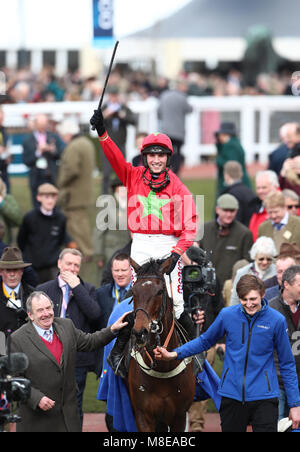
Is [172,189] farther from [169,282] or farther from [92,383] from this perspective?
[92,383]

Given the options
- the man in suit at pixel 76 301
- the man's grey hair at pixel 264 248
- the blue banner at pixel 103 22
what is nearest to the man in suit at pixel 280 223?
the man's grey hair at pixel 264 248

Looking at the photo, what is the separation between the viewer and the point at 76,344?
25.9ft

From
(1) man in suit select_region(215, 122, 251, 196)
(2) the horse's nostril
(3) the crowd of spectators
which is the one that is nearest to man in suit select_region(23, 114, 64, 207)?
(1) man in suit select_region(215, 122, 251, 196)

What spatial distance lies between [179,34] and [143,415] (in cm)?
2925

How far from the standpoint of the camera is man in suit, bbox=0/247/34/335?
9.21 meters

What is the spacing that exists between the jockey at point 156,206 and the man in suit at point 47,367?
685mm

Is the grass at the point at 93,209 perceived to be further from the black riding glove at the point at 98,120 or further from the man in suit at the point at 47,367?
the black riding glove at the point at 98,120

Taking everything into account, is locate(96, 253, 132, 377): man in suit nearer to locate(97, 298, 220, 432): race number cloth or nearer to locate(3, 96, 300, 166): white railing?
locate(97, 298, 220, 432): race number cloth

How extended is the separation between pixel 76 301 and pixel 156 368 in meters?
1.57

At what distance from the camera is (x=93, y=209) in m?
18.6

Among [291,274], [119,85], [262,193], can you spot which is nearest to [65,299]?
[291,274]

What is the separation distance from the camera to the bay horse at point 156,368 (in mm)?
7566

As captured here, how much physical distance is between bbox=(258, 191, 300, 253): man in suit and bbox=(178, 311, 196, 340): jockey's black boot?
2417mm

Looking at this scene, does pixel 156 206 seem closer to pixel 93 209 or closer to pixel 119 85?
pixel 93 209
